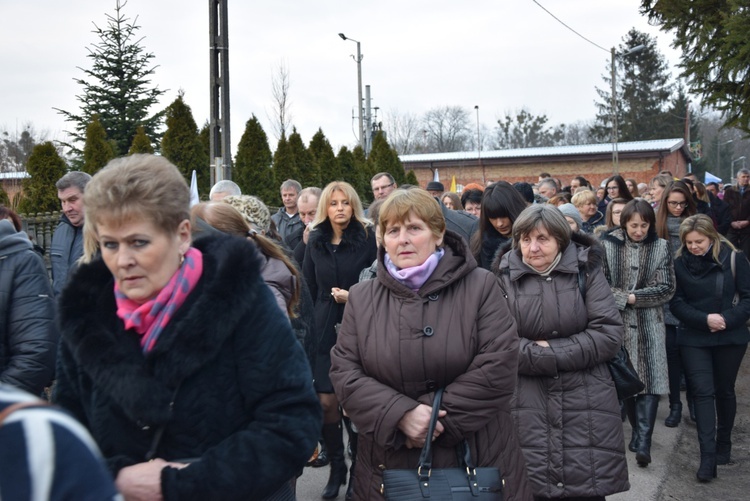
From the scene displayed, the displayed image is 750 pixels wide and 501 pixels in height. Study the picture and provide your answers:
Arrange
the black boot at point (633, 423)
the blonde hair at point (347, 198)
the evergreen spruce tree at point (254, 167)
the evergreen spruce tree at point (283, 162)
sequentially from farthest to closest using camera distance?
the evergreen spruce tree at point (283, 162)
the evergreen spruce tree at point (254, 167)
the black boot at point (633, 423)
the blonde hair at point (347, 198)

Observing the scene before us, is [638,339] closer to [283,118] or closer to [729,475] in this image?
[729,475]

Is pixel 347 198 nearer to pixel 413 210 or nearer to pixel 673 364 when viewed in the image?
pixel 413 210

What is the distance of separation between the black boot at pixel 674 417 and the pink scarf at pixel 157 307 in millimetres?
6883

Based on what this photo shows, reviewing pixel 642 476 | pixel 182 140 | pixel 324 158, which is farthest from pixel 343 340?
pixel 324 158

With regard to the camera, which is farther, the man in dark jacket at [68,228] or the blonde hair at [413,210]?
the man in dark jacket at [68,228]

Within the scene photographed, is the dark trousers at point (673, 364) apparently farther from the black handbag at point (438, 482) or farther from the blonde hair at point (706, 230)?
the black handbag at point (438, 482)

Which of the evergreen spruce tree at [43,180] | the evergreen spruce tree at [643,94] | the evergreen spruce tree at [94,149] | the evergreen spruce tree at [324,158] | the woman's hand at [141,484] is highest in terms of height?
the evergreen spruce tree at [643,94]

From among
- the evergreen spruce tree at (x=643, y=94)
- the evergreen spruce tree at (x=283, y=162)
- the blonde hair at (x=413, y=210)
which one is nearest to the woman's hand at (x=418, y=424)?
the blonde hair at (x=413, y=210)

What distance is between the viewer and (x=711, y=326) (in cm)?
636

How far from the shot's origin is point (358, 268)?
6.48 metres

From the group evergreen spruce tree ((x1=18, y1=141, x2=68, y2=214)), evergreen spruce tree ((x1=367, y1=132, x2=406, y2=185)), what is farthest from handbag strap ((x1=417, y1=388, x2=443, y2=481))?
evergreen spruce tree ((x1=367, y1=132, x2=406, y2=185))

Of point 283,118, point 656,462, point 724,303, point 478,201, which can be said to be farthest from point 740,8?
point 283,118

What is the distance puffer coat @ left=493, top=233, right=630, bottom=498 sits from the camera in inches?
168

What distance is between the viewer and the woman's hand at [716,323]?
633 cm
